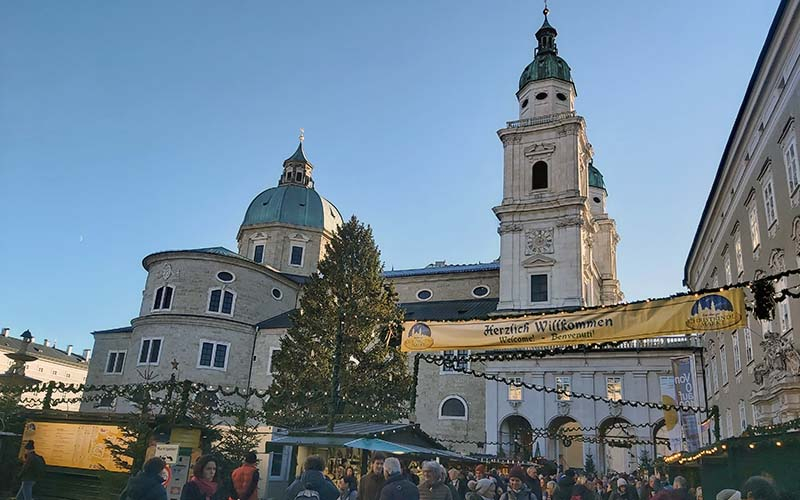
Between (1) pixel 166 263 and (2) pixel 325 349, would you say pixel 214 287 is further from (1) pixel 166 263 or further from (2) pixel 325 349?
(2) pixel 325 349

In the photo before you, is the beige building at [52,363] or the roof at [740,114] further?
the beige building at [52,363]

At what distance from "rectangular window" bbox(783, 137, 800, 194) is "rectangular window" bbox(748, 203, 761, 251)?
11.5 ft

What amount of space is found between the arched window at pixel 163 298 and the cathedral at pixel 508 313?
0.43ft

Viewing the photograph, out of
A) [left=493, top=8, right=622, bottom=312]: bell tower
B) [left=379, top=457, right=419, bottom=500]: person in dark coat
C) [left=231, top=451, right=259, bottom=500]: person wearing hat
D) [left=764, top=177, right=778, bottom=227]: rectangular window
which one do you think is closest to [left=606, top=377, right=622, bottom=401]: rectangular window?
[left=493, top=8, right=622, bottom=312]: bell tower

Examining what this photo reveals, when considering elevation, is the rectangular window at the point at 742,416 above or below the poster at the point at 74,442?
above

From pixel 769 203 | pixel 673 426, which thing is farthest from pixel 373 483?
pixel 673 426

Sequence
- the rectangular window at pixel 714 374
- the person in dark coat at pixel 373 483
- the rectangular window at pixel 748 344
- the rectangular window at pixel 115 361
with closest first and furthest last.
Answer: the person in dark coat at pixel 373 483
the rectangular window at pixel 748 344
the rectangular window at pixel 714 374
the rectangular window at pixel 115 361

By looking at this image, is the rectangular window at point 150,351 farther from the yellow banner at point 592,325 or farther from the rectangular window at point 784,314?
the rectangular window at point 784,314

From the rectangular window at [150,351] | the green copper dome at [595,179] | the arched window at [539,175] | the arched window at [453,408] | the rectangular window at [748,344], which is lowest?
the arched window at [453,408]

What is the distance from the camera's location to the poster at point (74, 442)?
1734 centimetres

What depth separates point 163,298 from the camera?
4450cm

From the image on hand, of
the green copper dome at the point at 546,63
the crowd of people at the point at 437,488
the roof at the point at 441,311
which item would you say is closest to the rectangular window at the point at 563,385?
the roof at the point at 441,311

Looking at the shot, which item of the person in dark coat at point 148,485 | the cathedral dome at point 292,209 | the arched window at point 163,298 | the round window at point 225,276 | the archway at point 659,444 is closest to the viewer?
the person in dark coat at point 148,485

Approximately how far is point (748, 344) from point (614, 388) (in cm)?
1654
